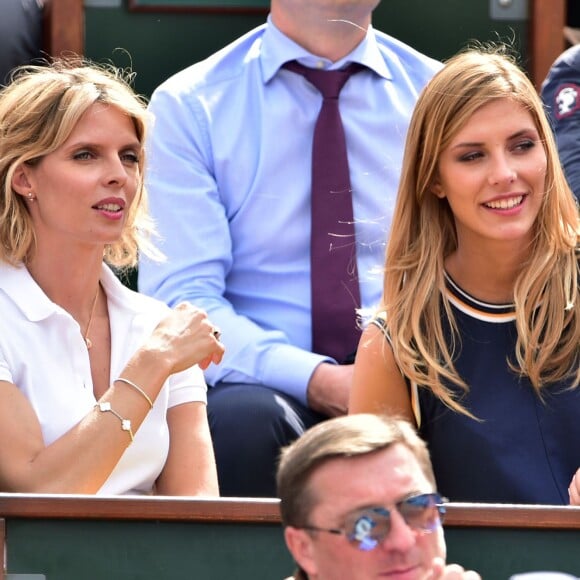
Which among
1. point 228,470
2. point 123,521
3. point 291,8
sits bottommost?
point 228,470

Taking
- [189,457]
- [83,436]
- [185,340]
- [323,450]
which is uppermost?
[323,450]

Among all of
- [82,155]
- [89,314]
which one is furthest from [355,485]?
[82,155]

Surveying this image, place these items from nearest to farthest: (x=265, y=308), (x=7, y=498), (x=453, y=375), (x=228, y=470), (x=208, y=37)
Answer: (x=7, y=498)
(x=453, y=375)
(x=228, y=470)
(x=265, y=308)
(x=208, y=37)

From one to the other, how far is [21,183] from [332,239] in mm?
882

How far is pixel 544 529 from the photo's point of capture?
2.60 metres

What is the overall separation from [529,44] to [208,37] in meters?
0.96

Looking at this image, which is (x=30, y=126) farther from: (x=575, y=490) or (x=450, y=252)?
(x=575, y=490)

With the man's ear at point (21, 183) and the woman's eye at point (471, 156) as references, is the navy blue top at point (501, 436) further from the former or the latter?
the man's ear at point (21, 183)

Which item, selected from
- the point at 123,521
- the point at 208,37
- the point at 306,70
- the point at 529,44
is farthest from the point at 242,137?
the point at 123,521

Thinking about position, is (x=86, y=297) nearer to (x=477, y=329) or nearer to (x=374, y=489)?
(x=477, y=329)

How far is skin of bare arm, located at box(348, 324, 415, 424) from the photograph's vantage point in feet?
10.2

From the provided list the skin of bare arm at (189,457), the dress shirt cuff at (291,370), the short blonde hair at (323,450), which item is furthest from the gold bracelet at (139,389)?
the short blonde hair at (323,450)

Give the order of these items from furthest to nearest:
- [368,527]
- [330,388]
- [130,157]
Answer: [330,388] → [130,157] → [368,527]

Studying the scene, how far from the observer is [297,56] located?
4.00 m
